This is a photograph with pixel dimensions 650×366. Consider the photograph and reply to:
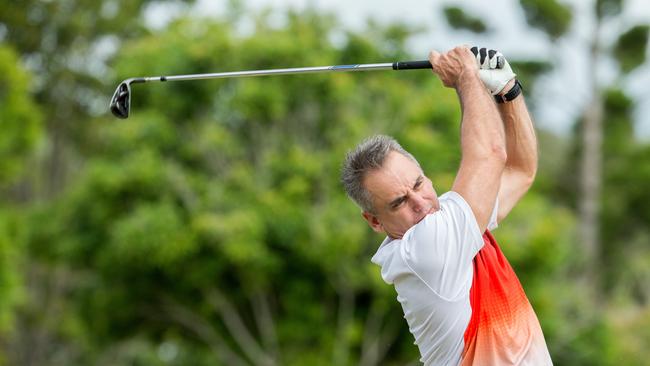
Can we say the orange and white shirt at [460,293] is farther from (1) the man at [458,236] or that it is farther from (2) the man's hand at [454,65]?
(2) the man's hand at [454,65]

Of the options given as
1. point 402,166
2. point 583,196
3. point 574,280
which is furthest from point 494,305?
point 574,280

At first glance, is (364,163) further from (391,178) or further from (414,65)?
(414,65)

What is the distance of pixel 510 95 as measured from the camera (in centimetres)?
313

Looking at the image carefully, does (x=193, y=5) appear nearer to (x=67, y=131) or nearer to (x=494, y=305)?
(x=67, y=131)

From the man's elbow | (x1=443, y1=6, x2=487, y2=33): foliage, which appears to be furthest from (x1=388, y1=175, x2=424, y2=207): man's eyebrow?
(x1=443, y1=6, x2=487, y2=33): foliage

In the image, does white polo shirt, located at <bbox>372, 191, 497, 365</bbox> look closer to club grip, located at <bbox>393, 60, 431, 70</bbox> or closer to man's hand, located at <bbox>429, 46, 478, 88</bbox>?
man's hand, located at <bbox>429, 46, 478, 88</bbox>

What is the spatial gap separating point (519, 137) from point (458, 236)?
66 centimetres

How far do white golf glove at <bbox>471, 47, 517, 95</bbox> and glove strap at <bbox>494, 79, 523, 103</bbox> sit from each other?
0.42 feet

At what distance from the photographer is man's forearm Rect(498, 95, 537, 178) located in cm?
320

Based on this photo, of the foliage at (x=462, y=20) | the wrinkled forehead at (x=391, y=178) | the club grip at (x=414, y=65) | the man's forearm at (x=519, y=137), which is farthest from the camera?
the foliage at (x=462, y=20)

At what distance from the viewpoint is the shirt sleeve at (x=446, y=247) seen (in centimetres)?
271

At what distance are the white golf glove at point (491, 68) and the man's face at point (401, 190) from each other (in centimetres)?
32

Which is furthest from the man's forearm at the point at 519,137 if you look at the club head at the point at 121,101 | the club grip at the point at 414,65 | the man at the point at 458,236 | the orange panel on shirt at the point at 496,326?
the club head at the point at 121,101

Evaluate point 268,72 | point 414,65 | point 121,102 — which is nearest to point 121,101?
point 121,102
